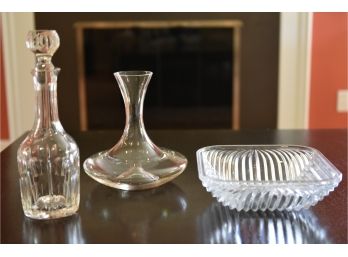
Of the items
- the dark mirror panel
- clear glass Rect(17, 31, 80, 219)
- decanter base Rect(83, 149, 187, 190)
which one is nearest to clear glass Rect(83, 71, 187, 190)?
decanter base Rect(83, 149, 187, 190)

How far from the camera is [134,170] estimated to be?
3.24 feet

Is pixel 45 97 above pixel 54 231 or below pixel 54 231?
above

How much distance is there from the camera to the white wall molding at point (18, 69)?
8.76ft

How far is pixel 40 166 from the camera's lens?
2.76 ft

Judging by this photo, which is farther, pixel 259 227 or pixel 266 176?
pixel 266 176

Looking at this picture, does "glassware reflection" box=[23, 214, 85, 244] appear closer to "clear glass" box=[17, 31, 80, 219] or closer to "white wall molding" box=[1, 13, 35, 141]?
"clear glass" box=[17, 31, 80, 219]

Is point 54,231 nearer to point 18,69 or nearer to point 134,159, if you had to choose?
point 134,159

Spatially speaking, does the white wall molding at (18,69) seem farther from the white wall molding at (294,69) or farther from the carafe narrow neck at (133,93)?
the carafe narrow neck at (133,93)

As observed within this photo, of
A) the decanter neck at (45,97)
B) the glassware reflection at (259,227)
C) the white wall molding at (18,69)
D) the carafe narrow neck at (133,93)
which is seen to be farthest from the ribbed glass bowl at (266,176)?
the white wall molding at (18,69)

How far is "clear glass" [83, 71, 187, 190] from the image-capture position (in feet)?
3.10

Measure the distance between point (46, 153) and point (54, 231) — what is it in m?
0.14

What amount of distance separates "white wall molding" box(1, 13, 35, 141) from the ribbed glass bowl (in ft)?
6.25

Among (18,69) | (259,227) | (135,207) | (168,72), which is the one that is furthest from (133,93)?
(18,69)

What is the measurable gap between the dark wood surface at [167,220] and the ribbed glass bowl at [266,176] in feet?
0.08
